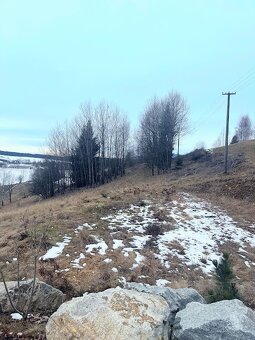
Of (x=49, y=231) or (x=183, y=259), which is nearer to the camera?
(x=183, y=259)

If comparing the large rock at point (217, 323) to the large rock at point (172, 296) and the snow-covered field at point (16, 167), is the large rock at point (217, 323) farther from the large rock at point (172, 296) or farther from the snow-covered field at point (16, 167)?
the snow-covered field at point (16, 167)

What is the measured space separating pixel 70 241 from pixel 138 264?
2.38m

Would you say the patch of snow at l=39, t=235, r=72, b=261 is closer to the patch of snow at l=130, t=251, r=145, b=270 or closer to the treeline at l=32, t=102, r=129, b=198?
the patch of snow at l=130, t=251, r=145, b=270

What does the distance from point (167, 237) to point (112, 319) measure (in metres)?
9.15

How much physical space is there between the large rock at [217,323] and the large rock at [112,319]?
Result: 20 cm

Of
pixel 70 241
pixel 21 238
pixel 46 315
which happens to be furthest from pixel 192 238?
pixel 46 315

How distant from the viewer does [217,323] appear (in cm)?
367

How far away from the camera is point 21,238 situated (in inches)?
439

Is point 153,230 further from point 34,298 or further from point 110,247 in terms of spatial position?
point 34,298

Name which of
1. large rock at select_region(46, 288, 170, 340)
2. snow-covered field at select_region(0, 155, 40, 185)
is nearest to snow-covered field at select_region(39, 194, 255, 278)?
large rock at select_region(46, 288, 170, 340)

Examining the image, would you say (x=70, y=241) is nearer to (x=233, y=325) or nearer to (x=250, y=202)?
(x=233, y=325)

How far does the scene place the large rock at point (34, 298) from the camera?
5.38 meters

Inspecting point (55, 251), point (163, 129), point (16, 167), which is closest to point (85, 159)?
point (163, 129)

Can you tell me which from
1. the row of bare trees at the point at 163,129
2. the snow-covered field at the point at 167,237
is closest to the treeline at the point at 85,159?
the row of bare trees at the point at 163,129
